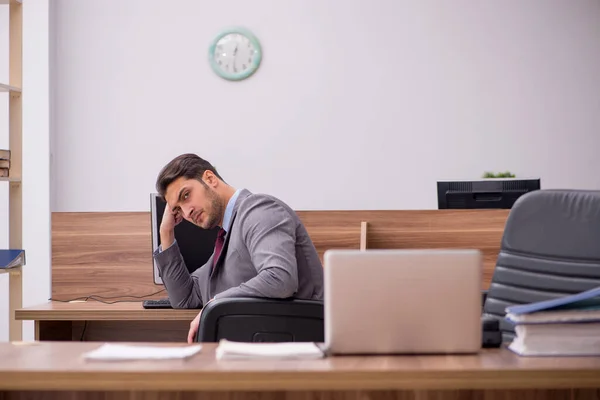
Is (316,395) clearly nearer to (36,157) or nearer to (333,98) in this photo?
(333,98)

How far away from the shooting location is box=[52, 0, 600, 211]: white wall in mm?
5180

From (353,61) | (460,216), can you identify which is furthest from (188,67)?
(460,216)

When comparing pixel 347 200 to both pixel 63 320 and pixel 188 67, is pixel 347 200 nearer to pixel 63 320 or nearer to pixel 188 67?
pixel 188 67

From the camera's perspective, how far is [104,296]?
3160mm

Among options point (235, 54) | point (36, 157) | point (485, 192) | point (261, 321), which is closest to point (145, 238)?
point (261, 321)

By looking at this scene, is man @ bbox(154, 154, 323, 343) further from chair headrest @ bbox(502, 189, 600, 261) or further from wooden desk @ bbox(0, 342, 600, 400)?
wooden desk @ bbox(0, 342, 600, 400)

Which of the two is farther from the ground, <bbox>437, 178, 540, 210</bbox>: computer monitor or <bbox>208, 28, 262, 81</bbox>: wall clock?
<bbox>208, 28, 262, 81</bbox>: wall clock

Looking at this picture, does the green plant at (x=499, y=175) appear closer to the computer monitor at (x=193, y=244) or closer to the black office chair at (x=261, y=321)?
the computer monitor at (x=193, y=244)

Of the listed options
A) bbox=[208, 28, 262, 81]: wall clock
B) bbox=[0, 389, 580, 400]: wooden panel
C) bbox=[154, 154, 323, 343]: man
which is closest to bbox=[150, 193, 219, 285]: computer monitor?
bbox=[154, 154, 323, 343]: man

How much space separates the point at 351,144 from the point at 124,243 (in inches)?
94.3

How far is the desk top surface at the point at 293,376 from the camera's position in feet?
4.03

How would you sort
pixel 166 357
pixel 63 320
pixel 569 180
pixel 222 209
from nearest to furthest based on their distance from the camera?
pixel 166 357
pixel 222 209
pixel 63 320
pixel 569 180

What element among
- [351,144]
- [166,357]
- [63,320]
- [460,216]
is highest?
[351,144]

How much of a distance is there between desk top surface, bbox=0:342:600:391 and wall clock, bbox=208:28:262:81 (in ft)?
13.6
